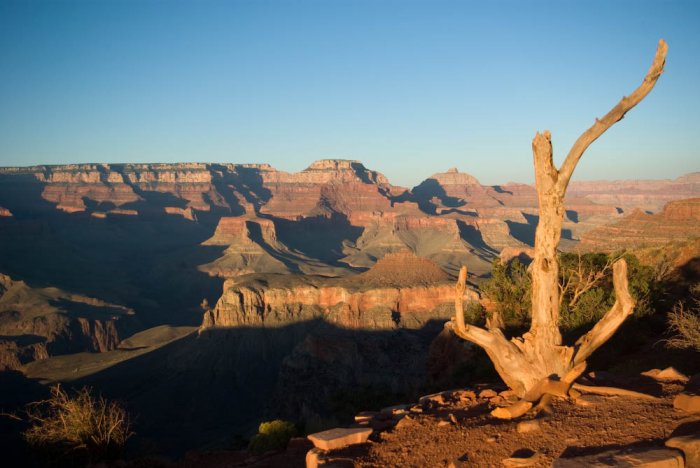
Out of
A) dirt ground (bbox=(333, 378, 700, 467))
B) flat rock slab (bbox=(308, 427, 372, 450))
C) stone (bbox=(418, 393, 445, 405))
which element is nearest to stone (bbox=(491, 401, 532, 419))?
dirt ground (bbox=(333, 378, 700, 467))

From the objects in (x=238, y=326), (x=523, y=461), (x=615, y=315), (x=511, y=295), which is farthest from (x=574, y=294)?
(x=238, y=326)

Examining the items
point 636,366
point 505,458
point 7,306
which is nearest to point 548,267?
point 505,458

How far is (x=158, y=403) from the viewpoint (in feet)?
171

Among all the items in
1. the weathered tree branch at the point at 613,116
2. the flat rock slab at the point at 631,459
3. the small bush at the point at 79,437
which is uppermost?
the weathered tree branch at the point at 613,116

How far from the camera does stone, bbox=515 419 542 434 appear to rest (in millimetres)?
8453

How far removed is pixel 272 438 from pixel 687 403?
35.0 feet

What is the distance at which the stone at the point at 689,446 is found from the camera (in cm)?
665

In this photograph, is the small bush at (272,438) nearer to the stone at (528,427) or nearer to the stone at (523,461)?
the stone at (528,427)

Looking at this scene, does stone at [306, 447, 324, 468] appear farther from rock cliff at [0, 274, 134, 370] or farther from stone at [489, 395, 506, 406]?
rock cliff at [0, 274, 134, 370]

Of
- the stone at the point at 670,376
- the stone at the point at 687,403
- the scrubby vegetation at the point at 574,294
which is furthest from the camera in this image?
the scrubby vegetation at the point at 574,294

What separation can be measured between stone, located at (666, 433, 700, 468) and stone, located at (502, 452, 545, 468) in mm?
1644

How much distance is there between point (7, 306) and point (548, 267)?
106 meters

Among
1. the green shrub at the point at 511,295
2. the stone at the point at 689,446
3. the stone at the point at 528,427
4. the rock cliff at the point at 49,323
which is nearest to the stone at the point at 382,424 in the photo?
the stone at the point at 528,427

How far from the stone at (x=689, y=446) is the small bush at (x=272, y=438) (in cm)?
958
